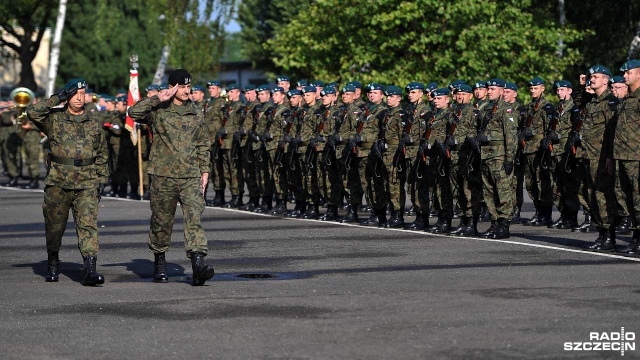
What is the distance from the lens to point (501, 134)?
60.2ft

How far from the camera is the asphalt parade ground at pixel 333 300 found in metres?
10.0

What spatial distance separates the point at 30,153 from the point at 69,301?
2036 centimetres

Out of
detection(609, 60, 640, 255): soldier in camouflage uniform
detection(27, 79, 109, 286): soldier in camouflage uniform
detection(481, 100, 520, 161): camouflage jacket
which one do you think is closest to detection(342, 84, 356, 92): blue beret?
detection(481, 100, 520, 161): camouflage jacket

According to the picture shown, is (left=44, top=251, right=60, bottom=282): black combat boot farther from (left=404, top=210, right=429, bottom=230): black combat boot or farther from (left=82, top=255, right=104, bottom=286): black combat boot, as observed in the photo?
(left=404, top=210, right=429, bottom=230): black combat boot

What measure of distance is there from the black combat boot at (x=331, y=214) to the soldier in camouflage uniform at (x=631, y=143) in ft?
21.8

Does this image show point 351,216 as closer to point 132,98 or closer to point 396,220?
point 396,220

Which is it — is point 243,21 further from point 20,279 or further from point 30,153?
point 20,279

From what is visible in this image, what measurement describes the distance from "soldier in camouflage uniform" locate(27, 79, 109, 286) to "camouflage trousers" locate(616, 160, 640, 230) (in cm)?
549

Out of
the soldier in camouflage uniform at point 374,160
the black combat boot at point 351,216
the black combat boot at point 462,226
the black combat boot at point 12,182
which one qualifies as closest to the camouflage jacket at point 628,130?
the black combat boot at point 462,226

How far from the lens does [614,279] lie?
13.3 meters

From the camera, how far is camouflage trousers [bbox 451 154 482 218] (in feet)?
61.3

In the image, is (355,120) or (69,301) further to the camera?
(355,120)

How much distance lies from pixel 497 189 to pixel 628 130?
2.76 m

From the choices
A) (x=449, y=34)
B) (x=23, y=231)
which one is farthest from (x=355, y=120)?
(x=449, y=34)
